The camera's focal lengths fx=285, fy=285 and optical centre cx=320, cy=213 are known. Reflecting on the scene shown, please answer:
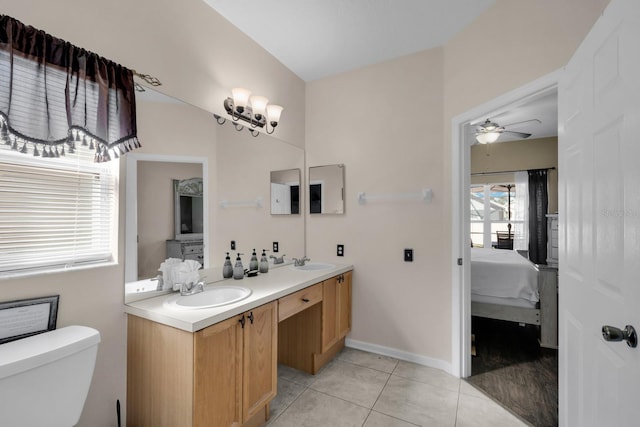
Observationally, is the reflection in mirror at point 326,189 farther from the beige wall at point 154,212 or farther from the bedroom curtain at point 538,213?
the bedroom curtain at point 538,213

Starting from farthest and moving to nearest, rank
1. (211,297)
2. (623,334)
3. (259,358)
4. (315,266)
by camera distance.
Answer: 1. (315,266)
2. (211,297)
3. (259,358)
4. (623,334)

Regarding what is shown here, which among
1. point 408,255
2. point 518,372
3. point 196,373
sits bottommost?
point 518,372

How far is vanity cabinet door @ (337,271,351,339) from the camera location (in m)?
2.55

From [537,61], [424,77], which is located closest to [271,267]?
[424,77]

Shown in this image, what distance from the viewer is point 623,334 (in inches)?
33.7

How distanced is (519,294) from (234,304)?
9.20 ft

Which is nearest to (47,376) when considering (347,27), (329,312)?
(329,312)

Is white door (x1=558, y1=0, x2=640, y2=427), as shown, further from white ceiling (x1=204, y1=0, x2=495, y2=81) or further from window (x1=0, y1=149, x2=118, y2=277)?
window (x1=0, y1=149, x2=118, y2=277)

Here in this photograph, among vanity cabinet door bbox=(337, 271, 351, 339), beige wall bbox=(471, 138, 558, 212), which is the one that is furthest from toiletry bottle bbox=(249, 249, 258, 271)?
beige wall bbox=(471, 138, 558, 212)

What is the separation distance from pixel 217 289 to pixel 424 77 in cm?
236

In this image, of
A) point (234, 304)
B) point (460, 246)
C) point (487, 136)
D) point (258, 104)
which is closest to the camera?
point (234, 304)

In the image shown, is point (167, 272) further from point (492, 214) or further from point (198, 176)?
point (492, 214)

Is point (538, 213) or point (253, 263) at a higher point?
point (538, 213)

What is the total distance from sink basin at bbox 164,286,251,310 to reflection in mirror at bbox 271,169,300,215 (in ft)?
3.41
